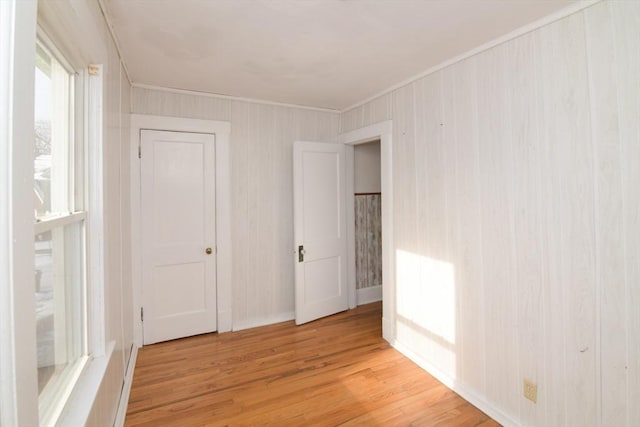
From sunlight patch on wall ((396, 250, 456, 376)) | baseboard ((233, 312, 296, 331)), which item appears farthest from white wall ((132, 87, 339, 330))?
sunlight patch on wall ((396, 250, 456, 376))

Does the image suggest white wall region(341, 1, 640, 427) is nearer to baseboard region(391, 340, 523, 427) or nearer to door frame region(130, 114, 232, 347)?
baseboard region(391, 340, 523, 427)

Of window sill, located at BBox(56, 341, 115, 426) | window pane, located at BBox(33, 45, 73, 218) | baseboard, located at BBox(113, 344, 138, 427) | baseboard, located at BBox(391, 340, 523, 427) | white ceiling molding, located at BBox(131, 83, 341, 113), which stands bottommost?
baseboard, located at BBox(391, 340, 523, 427)

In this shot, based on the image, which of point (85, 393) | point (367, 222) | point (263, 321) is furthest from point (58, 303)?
point (367, 222)

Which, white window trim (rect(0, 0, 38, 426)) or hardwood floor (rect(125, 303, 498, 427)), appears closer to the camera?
white window trim (rect(0, 0, 38, 426))

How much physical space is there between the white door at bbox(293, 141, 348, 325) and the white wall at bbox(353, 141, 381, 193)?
525mm

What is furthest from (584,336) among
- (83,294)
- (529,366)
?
(83,294)

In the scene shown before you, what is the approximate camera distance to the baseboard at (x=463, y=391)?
1985mm

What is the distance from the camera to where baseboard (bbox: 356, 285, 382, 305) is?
4.14 meters

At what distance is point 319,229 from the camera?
11.7 feet

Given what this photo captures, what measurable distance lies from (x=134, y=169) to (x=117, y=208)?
103 centimetres

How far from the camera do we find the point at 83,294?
4.75 ft

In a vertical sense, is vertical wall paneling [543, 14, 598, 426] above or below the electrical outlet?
above

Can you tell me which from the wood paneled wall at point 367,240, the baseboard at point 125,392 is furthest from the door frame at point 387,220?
the baseboard at point 125,392

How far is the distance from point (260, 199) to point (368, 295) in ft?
6.45
